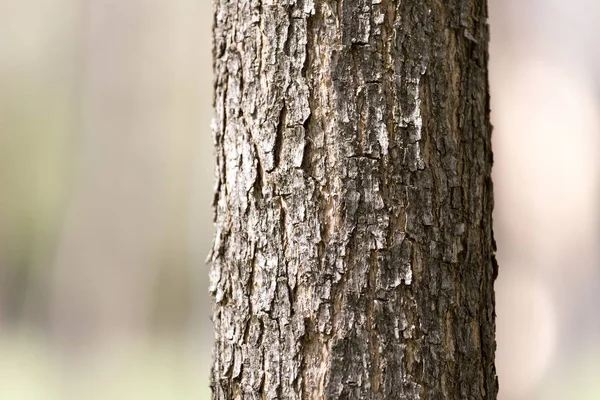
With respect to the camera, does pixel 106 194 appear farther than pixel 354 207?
Yes

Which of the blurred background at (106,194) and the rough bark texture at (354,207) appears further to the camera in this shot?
the blurred background at (106,194)

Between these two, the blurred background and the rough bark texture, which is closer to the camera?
the rough bark texture

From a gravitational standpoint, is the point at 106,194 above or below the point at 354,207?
above

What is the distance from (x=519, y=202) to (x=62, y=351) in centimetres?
170

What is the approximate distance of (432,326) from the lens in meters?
0.81

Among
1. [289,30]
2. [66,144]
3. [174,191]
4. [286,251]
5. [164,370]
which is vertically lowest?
[164,370]

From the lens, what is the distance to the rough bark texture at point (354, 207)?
31.0 inches

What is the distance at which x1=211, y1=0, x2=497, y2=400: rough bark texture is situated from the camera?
79 cm

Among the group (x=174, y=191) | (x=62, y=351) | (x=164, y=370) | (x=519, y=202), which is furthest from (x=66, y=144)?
(x=519, y=202)

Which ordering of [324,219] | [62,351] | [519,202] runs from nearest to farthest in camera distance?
[324,219] < [519,202] < [62,351]

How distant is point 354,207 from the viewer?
791 millimetres

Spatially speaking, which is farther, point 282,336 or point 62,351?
point 62,351

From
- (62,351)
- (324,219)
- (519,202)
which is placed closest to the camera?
(324,219)

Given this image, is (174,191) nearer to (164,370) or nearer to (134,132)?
(134,132)
